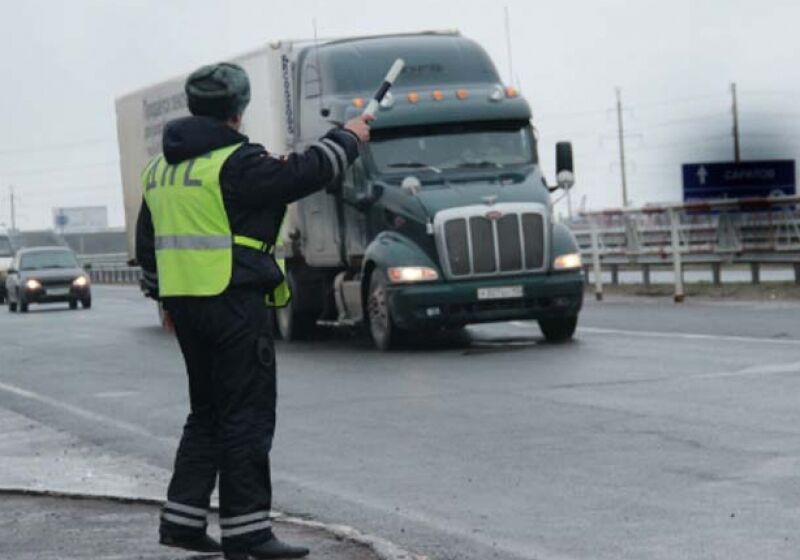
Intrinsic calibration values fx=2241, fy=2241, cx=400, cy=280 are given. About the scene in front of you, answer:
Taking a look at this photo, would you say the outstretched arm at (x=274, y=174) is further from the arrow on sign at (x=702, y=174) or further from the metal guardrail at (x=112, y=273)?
the metal guardrail at (x=112, y=273)

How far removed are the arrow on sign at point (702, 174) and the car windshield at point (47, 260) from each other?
54.6 feet

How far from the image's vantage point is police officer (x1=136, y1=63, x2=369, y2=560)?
323 inches

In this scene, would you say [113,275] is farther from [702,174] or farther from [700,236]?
[700,236]

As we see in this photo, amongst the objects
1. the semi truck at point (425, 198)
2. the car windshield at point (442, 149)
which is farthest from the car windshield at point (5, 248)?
the car windshield at point (442, 149)

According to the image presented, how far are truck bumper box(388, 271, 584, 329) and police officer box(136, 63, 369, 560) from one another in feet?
45.8

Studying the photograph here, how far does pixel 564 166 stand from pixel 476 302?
7.32 ft

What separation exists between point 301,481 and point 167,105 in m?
20.3

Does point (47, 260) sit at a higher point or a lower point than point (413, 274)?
lower

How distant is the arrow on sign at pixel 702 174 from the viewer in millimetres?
40438

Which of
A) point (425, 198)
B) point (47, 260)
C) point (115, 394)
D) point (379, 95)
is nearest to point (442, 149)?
point (425, 198)

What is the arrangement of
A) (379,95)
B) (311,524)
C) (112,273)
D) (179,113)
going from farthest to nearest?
(112,273)
(179,113)
(311,524)
(379,95)

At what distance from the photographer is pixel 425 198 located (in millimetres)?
22578

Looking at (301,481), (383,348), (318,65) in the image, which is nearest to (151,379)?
(383,348)

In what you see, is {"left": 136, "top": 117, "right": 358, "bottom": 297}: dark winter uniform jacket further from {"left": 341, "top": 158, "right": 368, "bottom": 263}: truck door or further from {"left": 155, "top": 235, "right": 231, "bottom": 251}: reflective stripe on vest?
{"left": 341, "top": 158, "right": 368, "bottom": 263}: truck door
